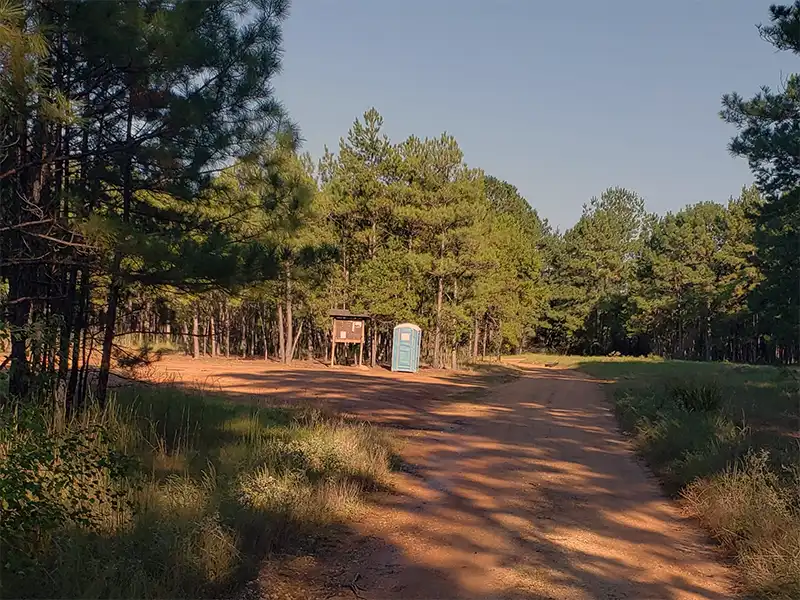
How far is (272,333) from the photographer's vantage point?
55.3 metres

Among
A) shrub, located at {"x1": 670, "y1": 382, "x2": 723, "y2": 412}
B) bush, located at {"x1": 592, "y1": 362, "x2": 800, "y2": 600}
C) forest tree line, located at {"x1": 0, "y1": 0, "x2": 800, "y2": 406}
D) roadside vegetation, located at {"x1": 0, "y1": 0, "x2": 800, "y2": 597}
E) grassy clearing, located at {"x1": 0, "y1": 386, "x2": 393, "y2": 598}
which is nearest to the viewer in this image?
grassy clearing, located at {"x1": 0, "y1": 386, "x2": 393, "y2": 598}

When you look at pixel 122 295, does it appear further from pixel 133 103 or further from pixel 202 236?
pixel 133 103

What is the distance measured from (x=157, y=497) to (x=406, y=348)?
89.7 ft

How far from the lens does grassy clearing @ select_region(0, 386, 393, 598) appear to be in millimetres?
4586

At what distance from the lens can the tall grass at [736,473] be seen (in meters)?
5.76

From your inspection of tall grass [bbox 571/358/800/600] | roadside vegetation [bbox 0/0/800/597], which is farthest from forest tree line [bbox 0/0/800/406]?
tall grass [bbox 571/358/800/600]

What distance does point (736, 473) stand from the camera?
776cm

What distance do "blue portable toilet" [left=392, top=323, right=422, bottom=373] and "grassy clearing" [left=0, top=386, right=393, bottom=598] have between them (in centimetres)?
2335

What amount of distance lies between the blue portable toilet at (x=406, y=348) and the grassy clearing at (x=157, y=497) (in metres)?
23.4

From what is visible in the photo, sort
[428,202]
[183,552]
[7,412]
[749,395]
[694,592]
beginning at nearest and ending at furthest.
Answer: [183,552], [694,592], [7,412], [749,395], [428,202]

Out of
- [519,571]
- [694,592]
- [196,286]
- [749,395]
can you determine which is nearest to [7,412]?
[196,286]

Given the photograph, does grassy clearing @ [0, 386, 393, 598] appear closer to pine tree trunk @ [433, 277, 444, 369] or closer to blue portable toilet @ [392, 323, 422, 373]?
blue portable toilet @ [392, 323, 422, 373]

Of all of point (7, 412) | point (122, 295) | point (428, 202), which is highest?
point (428, 202)

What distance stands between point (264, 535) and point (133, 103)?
211 inches
